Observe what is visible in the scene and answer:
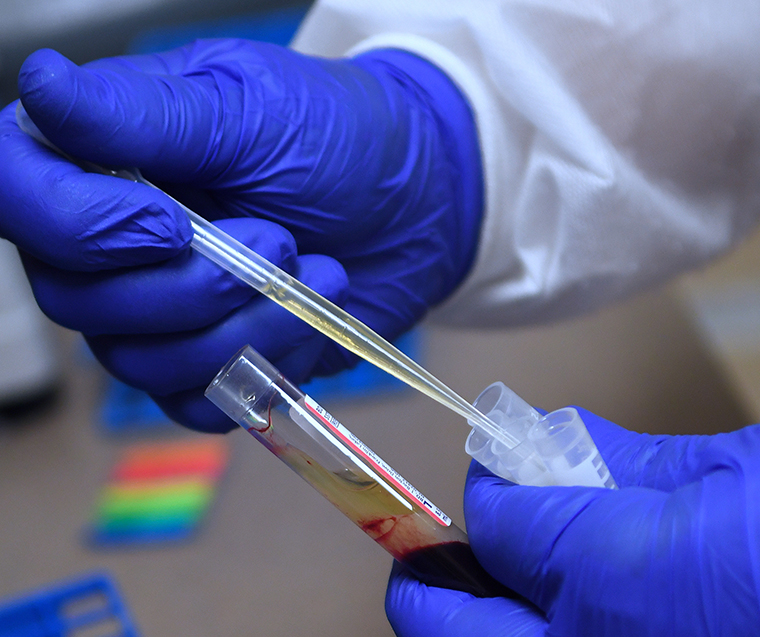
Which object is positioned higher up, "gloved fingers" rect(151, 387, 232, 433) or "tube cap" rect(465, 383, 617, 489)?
"tube cap" rect(465, 383, 617, 489)

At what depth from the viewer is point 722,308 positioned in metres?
1.91

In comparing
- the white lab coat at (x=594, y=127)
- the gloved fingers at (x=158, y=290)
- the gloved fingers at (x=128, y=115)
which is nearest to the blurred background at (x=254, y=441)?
the white lab coat at (x=594, y=127)

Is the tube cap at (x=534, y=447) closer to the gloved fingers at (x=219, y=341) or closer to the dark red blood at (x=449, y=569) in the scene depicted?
the dark red blood at (x=449, y=569)

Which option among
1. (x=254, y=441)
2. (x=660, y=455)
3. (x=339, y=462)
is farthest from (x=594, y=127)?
(x=254, y=441)

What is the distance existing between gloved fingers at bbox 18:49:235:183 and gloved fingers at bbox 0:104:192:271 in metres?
0.03

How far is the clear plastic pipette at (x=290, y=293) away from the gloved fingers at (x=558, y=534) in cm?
11

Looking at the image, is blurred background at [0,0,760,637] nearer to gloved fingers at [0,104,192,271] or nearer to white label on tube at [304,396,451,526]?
white label on tube at [304,396,451,526]

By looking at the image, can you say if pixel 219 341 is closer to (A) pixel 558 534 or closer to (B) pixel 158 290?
(B) pixel 158 290

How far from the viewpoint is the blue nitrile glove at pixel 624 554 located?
0.45 metres

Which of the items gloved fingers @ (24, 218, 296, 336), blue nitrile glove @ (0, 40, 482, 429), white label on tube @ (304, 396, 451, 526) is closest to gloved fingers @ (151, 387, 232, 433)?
blue nitrile glove @ (0, 40, 482, 429)

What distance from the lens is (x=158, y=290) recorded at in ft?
2.04

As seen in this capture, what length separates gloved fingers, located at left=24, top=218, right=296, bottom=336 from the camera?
62 centimetres

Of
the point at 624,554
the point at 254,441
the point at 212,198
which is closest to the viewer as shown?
the point at 624,554

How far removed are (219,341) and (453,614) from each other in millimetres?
317
